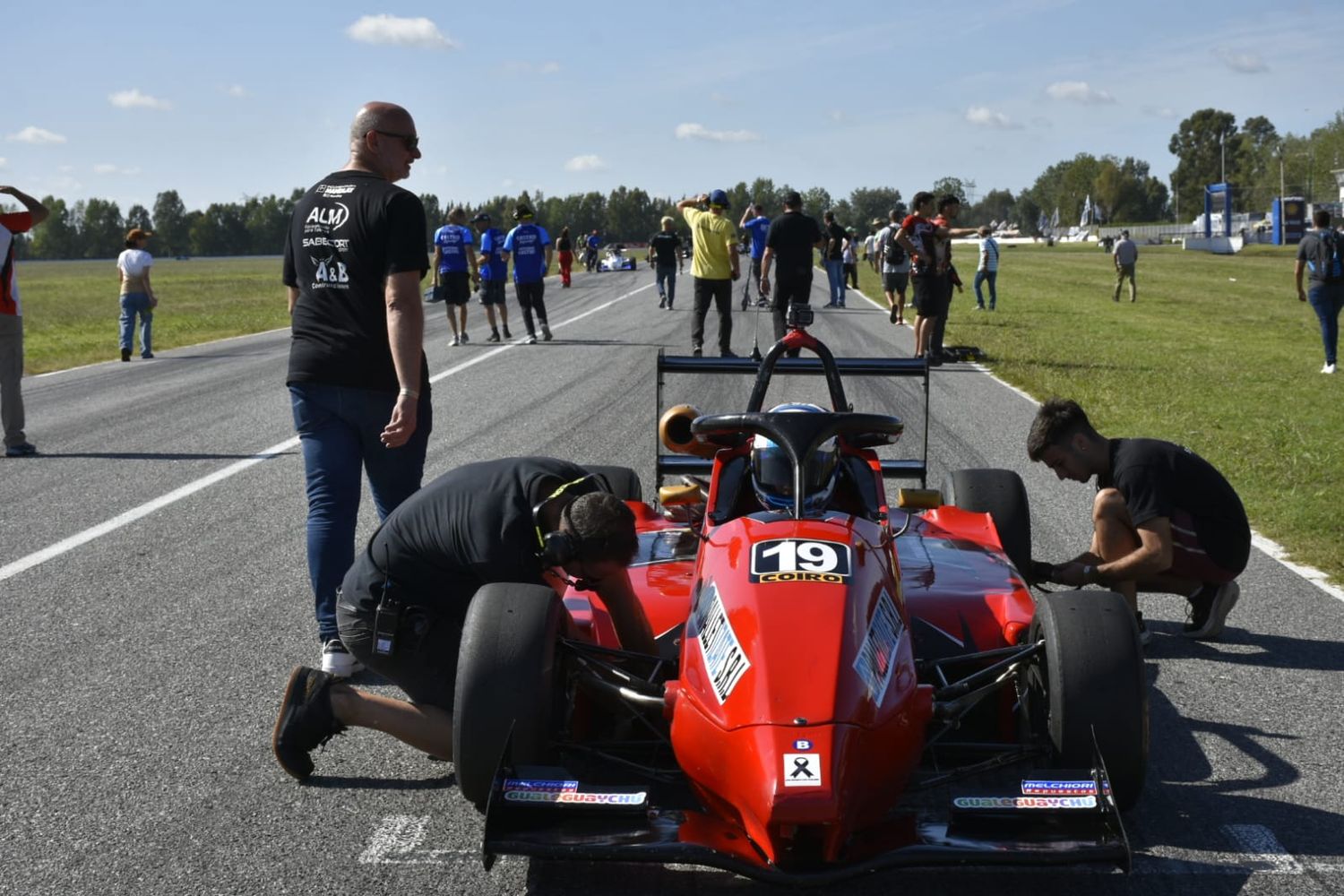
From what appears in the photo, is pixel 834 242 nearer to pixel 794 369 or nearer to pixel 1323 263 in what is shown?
pixel 1323 263

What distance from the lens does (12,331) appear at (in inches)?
422

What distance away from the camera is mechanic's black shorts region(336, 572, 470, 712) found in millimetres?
4438

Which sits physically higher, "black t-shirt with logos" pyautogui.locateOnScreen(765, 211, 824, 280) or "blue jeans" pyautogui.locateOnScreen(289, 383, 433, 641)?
"black t-shirt with logos" pyautogui.locateOnScreen(765, 211, 824, 280)

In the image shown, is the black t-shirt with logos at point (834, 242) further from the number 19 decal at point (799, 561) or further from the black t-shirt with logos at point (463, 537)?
the number 19 decal at point (799, 561)

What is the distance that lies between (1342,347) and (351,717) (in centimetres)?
2179

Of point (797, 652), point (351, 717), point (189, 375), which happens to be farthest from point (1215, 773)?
point (189, 375)

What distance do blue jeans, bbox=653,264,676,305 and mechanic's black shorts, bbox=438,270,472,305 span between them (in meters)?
9.50

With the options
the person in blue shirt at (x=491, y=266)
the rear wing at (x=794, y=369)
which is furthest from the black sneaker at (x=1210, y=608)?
the person in blue shirt at (x=491, y=266)

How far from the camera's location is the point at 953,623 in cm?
485

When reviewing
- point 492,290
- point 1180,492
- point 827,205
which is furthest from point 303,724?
point 827,205

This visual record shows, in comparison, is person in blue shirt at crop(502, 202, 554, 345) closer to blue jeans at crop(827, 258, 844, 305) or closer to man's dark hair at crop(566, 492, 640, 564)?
blue jeans at crop(827, 258, 844, 305)

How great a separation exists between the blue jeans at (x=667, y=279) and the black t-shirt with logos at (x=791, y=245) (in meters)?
13.3

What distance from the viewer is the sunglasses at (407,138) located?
5.30 m

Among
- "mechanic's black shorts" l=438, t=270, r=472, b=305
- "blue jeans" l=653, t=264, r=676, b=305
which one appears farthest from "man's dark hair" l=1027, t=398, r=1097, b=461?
"blue jeans" l=653, t=264, r=676, b=305
